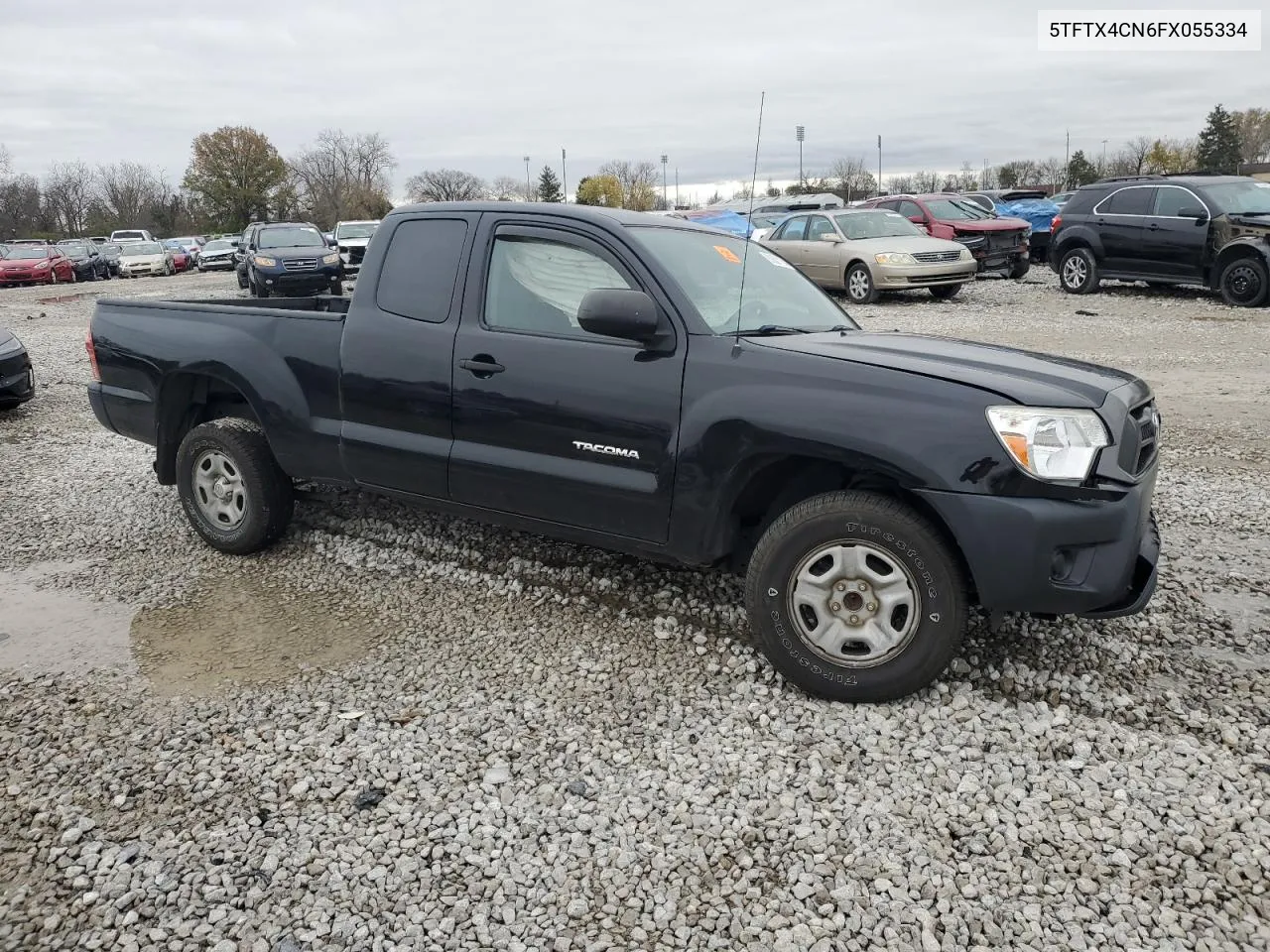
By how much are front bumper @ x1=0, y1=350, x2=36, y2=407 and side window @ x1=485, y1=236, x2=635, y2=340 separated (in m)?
6.75

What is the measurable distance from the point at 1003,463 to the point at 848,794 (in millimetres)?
1190

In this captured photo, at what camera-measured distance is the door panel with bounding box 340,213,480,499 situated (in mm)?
4262

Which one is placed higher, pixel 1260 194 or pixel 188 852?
pixel 1260 194

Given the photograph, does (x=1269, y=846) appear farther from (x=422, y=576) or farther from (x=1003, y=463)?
(x=422, y=576)

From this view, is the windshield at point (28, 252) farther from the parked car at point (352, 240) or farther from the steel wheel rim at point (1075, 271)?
the steel wheel rim at point (1075, 271)

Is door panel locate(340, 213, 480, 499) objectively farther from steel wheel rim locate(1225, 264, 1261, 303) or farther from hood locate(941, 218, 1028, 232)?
hood locate(941, 218, 1028, 232)

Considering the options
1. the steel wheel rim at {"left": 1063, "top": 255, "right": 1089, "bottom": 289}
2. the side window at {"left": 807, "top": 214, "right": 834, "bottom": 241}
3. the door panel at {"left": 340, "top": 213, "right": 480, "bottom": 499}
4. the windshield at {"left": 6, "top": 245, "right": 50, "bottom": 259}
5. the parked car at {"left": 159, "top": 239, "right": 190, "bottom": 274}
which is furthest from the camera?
the parked car at {"left": 159, "top": 239, "right": 190, "bottom": 274}

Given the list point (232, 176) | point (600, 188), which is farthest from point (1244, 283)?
point (232, 176)

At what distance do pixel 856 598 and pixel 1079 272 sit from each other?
14.5 meters

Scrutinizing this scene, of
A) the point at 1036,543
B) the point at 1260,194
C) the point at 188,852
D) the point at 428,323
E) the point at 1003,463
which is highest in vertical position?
the point at 1260,194

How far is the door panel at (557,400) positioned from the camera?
12.2ft

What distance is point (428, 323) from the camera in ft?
14.2

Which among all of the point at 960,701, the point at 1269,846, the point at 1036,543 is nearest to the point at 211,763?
the point at 960,701

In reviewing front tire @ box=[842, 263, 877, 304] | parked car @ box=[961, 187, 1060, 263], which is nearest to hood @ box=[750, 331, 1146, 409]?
front tire @ box=[842, 263, 877, 304]
